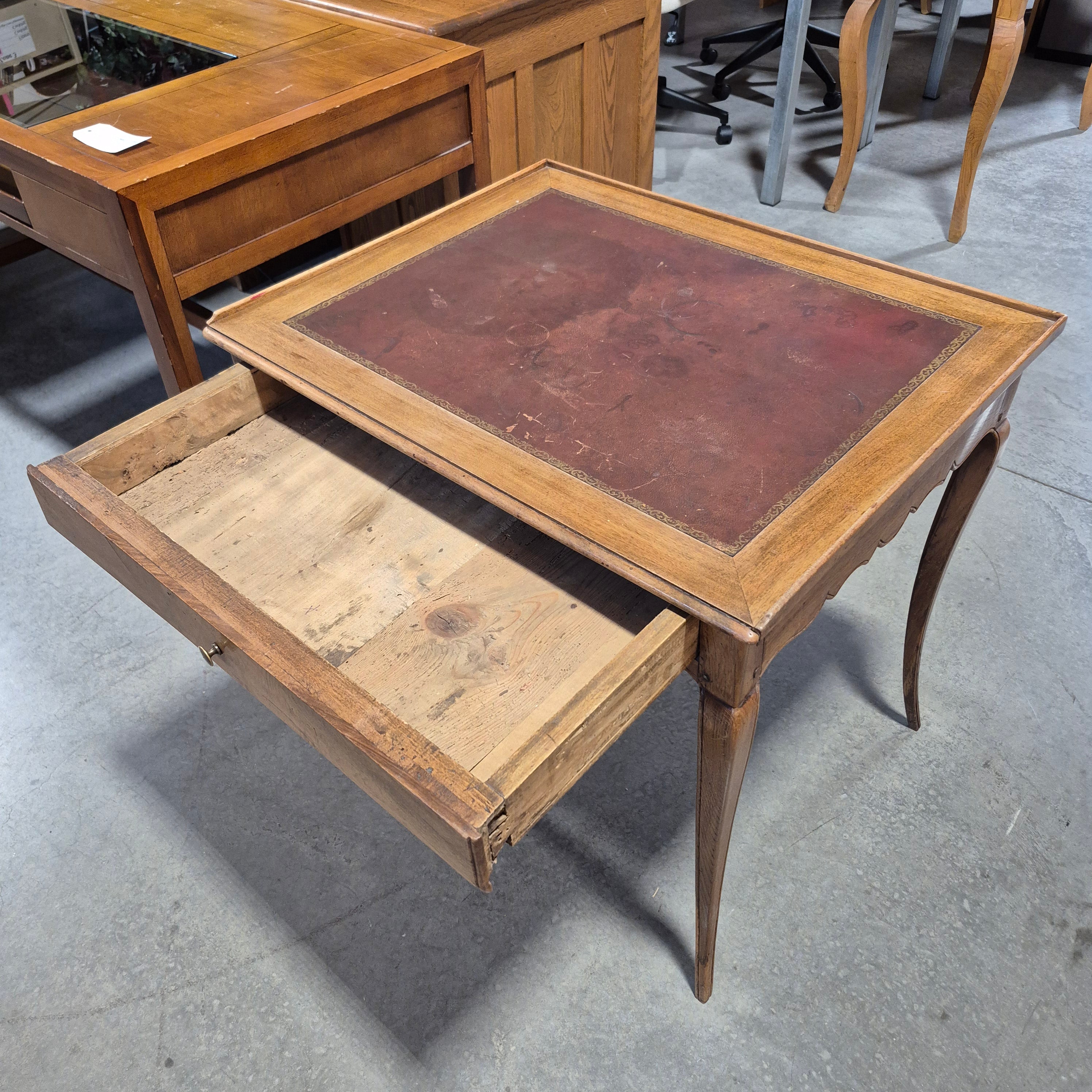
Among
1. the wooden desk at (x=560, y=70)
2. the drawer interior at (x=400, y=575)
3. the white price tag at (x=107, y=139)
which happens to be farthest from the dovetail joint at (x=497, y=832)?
the wooden desk at (x=560, y=70)

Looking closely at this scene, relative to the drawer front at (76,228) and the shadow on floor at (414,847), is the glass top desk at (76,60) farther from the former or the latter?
the shadow on floor at (414,847)

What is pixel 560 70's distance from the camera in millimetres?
2250

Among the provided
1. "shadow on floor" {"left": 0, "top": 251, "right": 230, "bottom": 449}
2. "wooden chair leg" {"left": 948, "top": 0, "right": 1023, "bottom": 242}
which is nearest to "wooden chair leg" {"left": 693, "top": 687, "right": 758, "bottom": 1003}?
"shadow on floor" {"left": 0, "top": 251, "right": 230, "bottom": 449}

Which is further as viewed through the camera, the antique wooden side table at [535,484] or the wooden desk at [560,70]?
the wooden desk at [560,70]

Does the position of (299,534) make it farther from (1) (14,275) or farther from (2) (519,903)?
(1) (14,275)

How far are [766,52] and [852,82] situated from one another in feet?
4.07

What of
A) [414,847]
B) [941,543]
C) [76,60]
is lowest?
[414,847]

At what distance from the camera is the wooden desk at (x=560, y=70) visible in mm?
1979

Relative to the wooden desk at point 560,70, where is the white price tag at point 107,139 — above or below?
above

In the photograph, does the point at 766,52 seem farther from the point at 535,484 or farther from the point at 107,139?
the point at 535,484

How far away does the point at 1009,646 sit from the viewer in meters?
1.78

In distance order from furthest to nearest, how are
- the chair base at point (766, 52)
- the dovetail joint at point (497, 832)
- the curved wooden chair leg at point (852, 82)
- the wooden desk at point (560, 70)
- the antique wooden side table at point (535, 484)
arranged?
the chair base at point (766, 52) → the curved wooden chair leg at point (852, 82) → the wooden desk at point (560, 70) → the antique wooden side table at point (535, 484) → the dovetail joint at point (497, 832)

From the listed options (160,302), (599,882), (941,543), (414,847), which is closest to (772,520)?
(941,543)

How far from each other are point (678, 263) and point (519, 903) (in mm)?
A: 971
